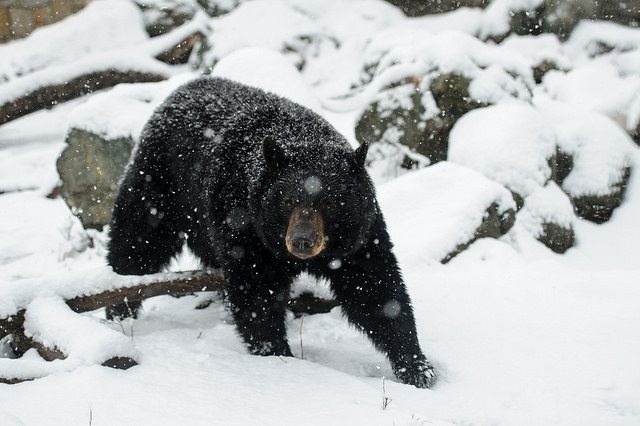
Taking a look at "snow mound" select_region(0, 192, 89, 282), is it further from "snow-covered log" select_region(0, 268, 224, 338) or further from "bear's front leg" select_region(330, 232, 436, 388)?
"bear's front leg" select_region(330, 232, 436, 388)

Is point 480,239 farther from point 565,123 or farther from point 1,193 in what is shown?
point 1,193

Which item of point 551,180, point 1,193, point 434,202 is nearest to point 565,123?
point 551,180

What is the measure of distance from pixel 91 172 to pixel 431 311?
14.9 feet

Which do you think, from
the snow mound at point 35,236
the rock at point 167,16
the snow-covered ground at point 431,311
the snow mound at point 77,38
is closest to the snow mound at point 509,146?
the snow-covered ground at point 431,311

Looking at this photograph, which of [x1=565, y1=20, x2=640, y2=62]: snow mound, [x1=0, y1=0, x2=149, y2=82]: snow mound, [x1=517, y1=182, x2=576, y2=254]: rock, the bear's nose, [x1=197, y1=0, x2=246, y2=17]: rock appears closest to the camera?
the bear's nose

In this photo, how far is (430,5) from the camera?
11.5m

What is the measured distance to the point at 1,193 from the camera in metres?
8.64

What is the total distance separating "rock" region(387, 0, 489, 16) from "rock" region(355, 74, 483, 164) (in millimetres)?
4496

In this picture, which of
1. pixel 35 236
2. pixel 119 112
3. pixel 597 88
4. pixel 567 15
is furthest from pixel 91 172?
pixel 567 15

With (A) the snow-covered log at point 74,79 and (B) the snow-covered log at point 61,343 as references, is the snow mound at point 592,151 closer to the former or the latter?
(B) the snow-covered log at point 61,343

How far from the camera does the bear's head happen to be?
336 centimetres

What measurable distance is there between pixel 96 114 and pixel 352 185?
4535mm

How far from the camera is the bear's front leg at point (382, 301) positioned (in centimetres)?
363

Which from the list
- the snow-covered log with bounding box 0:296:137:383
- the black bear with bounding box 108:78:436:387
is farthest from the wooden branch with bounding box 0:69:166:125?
the snow-covered log with bounding box 0:296:137:383
